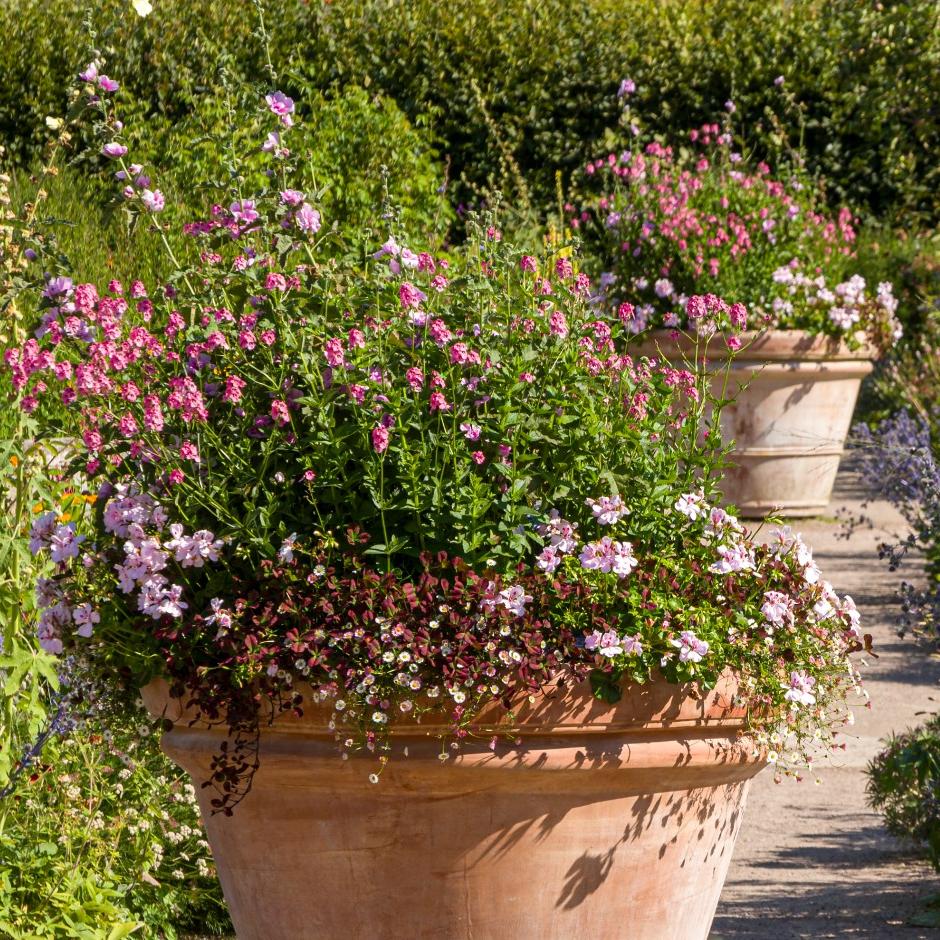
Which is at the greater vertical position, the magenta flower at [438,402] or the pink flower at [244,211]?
the pink flower at [244,211]

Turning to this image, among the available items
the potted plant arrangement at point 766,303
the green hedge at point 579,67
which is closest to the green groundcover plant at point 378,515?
the potted plant arrangement at point 766,303

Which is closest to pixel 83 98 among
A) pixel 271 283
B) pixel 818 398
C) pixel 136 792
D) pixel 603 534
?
pixel 271 283

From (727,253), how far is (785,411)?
0.87 m

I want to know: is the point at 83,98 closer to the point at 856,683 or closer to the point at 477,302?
the point at 477,302

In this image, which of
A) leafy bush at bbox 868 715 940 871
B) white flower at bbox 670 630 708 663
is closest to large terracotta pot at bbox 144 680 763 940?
white flower at bbox 670 630 708 663

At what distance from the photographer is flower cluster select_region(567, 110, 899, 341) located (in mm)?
7215

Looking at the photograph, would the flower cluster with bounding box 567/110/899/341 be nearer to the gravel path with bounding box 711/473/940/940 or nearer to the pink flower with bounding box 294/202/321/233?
the gravel path with bounding box 711/473/940/940

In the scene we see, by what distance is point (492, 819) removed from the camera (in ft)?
7.91

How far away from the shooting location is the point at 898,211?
33.6 feet

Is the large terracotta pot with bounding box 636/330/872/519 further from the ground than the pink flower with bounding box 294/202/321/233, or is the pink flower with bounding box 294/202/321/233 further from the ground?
the large terracotta pot with bounding box 636/330/872/519

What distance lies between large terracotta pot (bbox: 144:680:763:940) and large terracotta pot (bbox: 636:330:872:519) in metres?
4.67

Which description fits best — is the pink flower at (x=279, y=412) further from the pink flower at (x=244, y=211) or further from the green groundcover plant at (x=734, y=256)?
the green groundcover plant at (x=734, y=256)

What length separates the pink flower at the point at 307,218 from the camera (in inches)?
104

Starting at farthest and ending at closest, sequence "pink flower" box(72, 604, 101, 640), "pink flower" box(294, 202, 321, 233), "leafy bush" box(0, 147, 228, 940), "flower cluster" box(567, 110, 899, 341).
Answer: "flower cluster" box(567, 110, 899, 341) → "leafy bush" box(0, 147, 228, 940) → "pink flower" box(294, 202, 321, 233) → "pink flower" box(72, 604, 101, 640)
